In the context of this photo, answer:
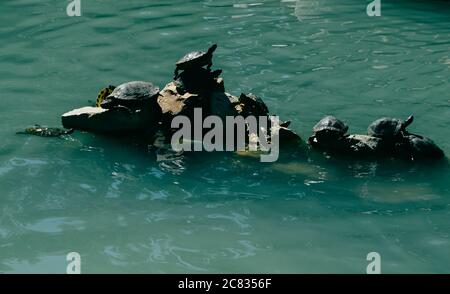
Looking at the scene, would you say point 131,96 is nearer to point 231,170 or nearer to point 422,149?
point 231,170

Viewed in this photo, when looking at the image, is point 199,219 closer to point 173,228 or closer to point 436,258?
point 173,228

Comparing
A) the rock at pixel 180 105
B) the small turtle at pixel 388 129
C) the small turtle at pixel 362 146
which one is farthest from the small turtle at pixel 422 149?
the rock at pixel 180 105

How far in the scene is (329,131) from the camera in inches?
414

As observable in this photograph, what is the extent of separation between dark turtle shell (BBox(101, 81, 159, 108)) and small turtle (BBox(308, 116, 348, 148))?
2433 mm

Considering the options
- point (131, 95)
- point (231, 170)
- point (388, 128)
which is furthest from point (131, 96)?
point (388, 128)

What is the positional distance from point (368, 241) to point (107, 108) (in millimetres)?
4660

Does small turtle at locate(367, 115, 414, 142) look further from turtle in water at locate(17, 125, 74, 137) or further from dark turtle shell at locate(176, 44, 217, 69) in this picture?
turtle in water at locate(17, 125, 74, 137)

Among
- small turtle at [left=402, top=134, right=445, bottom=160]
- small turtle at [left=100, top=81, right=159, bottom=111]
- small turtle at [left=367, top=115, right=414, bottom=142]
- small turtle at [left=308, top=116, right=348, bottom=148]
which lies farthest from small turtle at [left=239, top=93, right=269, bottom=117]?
small turtle at [left=402, top=134, right=445, bottom=160]

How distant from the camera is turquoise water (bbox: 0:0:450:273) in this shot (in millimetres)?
8133

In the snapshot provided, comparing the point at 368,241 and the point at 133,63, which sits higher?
the point at 133,63

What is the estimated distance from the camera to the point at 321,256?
26.2 feet

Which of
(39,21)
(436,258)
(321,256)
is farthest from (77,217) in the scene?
(39,21)

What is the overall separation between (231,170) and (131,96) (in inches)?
77.3
